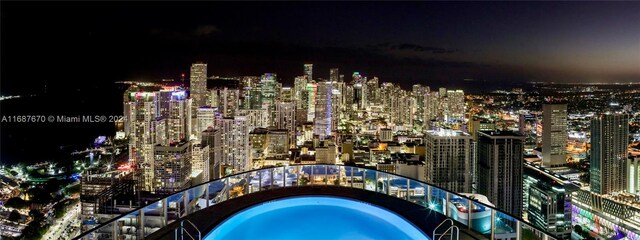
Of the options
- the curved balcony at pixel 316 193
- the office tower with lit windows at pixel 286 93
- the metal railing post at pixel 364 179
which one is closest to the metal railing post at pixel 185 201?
the curved balcony at pixel 316 193

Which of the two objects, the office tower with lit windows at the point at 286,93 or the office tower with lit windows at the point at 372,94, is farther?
the office tower with lit windows at the point at 372,94

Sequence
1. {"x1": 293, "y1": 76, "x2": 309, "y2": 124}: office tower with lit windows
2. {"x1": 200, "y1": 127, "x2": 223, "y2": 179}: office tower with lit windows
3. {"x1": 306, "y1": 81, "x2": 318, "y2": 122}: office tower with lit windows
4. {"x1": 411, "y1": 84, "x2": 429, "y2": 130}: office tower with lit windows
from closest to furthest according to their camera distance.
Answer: {"x1": 200, "y1": 127, "x2": 223, "y2": 179}: office tower with lit windows < {"x1": 293, "y1": 76, "x2": 309, "y2": 124}: office tower with lit windows < {"x1": 306, "y1": 81, "x2": 318, "y2": 122}: office tower with lit windows < {"x1": 411, "y1": 84, "x2": 429, "y2": 130}: office tower with lit windows

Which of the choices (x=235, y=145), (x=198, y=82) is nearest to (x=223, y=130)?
(x=235, y=145)

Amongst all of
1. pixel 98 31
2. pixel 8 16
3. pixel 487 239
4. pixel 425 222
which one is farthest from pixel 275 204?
pixel 98 31

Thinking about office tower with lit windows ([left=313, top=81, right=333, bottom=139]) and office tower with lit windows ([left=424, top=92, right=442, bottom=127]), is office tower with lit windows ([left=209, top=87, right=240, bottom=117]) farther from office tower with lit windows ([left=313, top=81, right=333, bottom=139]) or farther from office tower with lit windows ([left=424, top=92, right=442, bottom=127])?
office tower with lit windows ([left=424, top=92, right=442, bottom=127])

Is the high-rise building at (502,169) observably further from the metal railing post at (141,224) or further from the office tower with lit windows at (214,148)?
the metal railing post at (141,224)

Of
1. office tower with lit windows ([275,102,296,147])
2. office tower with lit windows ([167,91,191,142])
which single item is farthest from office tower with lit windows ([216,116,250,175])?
office tower with lit windows ([275,102,296,147])

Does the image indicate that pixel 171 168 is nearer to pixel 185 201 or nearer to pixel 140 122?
pixel 140 122
